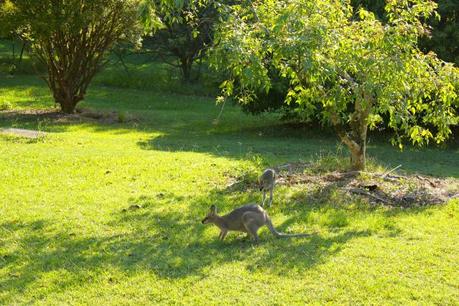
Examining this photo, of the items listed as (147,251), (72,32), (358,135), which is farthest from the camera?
(72,32)

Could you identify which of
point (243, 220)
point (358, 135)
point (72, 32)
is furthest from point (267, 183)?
point (72, 32)

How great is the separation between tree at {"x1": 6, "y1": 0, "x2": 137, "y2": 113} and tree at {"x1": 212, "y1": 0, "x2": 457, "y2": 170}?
10.6m

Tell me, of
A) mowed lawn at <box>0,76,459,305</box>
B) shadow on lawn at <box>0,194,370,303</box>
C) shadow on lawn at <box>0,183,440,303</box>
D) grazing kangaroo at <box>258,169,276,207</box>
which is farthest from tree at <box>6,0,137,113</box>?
shadow on lawn at <box>0,194,370,303</box>

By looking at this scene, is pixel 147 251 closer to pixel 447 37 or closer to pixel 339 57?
pixel 339 57

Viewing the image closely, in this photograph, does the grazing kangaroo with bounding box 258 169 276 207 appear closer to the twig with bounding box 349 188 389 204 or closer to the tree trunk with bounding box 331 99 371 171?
the twig with bounding box 349 188 389 204

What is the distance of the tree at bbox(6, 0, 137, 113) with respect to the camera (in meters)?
19.7

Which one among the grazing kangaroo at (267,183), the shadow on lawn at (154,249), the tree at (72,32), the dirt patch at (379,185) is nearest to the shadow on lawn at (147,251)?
the shadow on lawn at (154,249)

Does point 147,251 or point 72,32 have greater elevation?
point 72,32

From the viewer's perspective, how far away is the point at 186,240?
8.24 meters

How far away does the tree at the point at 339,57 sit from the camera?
30.1ft

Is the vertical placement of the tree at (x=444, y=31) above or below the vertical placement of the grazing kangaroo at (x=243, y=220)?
above

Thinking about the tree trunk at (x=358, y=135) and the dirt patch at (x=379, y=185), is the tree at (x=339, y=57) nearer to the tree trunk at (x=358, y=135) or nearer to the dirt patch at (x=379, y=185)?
the tree trunk at (x=358, y=135)

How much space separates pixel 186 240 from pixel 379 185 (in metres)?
4.74

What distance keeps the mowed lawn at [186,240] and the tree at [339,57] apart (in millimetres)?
1916
